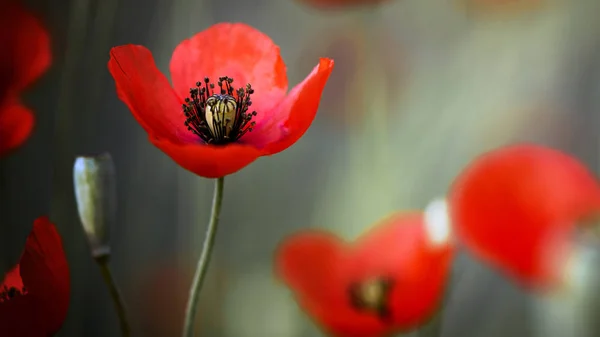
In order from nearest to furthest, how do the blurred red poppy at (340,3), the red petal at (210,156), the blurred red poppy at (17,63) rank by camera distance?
the red petal at (210,156)
the blurred red poppy at (17,63)
the blurred red poppy at (340,3)

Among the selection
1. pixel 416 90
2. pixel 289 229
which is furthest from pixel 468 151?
pixel 289 229

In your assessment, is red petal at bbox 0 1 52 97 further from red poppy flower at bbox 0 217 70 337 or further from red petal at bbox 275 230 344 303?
red petal at bbox 275 230 344 303

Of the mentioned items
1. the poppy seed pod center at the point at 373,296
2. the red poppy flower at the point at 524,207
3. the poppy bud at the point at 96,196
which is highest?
the poppy bud at the point at 96,196

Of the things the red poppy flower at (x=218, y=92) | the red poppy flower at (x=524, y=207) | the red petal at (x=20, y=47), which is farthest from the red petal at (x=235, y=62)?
the red poppy flower at (x=524, y=207)

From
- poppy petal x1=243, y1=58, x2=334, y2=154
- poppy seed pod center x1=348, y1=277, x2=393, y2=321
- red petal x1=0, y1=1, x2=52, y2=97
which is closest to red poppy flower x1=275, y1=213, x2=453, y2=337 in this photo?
poppy seed pod center x1=348, y1=277, x2=393, y2=321

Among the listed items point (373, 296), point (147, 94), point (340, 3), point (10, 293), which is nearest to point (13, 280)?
point (10, 293)

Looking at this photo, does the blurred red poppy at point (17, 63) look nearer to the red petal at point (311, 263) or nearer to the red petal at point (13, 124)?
the red petal at point (13, 124)

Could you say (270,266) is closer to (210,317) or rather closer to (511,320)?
(210,317)
